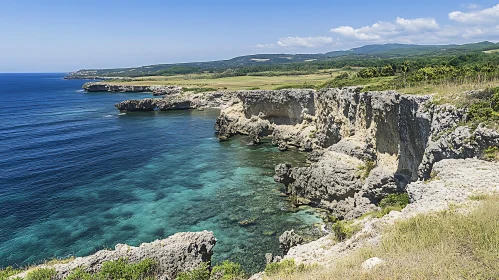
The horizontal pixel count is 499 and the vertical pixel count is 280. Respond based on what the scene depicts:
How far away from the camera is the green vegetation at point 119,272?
14.2 m

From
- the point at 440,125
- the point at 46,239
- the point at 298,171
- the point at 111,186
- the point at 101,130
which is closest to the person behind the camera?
the point at 440,125

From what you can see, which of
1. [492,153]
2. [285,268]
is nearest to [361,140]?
[492,153]

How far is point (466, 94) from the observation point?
A: 23.4 m

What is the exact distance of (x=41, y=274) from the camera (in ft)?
46.9

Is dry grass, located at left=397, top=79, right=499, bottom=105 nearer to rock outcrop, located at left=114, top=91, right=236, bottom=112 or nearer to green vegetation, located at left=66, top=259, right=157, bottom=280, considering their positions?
green vegetation, located at left=66, top=259, right=157, bottom=280

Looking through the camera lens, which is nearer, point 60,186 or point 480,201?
point 480,201

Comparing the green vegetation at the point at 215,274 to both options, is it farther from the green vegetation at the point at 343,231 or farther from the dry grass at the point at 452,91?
the dry grass at the point at 452,91

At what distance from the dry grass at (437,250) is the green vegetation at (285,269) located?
2.22ft

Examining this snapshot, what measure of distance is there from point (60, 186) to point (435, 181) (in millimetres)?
43585

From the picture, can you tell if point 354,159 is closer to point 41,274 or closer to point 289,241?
point 289,241

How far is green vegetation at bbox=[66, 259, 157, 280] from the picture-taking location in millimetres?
14246

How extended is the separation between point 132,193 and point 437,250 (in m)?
36.6

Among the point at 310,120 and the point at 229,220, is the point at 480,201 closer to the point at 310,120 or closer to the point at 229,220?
the point at 229,220

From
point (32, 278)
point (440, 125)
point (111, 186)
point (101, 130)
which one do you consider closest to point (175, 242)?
point (32, 278)
